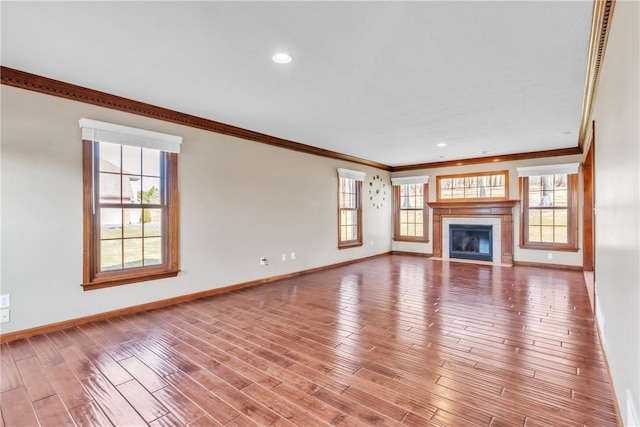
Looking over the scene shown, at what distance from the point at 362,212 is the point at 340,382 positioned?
18.0 feet

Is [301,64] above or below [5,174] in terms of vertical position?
above

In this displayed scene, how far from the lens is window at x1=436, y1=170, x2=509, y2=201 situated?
7.07 metres

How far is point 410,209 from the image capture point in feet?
27.6

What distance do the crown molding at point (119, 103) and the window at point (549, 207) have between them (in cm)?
508

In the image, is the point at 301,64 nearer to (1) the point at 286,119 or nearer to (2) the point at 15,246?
(1) the point at 286,119

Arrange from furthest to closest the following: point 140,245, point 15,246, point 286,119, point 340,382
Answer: point 286,119 < point 140,245 < point 15,246 < point 340,382

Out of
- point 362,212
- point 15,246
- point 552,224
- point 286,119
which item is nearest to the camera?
point 15,246

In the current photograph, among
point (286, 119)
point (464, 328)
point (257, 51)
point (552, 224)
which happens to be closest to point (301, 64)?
point (257, 51)

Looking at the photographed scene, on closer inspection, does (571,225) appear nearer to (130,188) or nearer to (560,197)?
(560,197)

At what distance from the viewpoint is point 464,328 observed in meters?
3.15

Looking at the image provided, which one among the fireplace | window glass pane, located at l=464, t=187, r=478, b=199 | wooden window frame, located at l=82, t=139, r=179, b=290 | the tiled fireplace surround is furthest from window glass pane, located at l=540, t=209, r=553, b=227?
wooden window frame, located at l=82, t=139, r=179, b=290

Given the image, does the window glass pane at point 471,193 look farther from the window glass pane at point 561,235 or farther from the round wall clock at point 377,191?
the round wall clock at point 377,191

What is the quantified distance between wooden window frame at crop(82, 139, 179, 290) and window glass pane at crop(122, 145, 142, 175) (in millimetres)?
282

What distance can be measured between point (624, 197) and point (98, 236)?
437 centimetres
